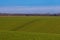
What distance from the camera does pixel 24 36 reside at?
1841 millimetres

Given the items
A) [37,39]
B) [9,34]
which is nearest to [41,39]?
[37,39]

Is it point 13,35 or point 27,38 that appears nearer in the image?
point 27,38

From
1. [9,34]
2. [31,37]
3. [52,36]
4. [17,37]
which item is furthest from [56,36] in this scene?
[9,34]

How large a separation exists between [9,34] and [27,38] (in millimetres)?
296

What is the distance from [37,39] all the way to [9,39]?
38 cm

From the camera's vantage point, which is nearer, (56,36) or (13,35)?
(56,36)

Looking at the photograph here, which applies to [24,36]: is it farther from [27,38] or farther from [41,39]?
[41,39]

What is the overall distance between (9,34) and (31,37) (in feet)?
1.09

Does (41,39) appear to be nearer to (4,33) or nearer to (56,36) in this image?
(56,36)

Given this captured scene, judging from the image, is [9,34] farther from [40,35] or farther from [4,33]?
[40,35]

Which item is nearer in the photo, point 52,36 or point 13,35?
point 52,36

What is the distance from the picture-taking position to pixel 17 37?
Result: 184cm

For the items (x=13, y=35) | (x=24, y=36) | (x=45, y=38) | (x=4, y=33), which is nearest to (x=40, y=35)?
(x=45, y=38)

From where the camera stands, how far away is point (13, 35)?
190 cm
